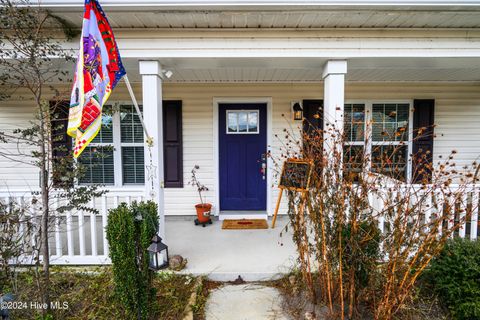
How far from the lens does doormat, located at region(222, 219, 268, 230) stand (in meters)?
4.14

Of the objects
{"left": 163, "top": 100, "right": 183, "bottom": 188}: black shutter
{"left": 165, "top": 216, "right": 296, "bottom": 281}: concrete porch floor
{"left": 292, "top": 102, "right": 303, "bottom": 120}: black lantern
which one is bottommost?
{"left": 165, "top": 216, "right": 296, "bottom": 281}: concrete porch floor

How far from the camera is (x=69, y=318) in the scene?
2217mm

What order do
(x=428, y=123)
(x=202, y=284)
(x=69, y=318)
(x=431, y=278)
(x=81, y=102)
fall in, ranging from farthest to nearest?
(x=428, y=123), (x=202, y=284), (x=431, y=278), (x=69, y=318), (x=81, y=102)

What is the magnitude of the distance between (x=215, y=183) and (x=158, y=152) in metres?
1.84

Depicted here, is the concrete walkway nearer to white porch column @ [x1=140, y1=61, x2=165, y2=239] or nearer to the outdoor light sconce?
white porch column @ [x1=140, y1=61, x2=165, y2=239]

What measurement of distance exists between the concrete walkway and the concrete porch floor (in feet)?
0.52

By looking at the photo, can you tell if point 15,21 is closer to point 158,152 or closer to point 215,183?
point 158,152

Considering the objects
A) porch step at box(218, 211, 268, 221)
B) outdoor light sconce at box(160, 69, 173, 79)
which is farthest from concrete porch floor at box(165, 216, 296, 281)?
outdoor light sconce at box(160, 69, 173, 79)

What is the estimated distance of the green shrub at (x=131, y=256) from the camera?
2061mm

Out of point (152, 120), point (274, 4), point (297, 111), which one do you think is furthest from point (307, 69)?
point (152, 120)

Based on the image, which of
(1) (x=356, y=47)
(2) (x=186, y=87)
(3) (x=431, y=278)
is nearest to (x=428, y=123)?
(1) (x=356, y=47)

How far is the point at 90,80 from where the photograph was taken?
186cm

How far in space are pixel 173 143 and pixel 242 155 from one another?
1.19m

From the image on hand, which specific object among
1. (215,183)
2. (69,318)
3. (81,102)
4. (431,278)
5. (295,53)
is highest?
(295,53)
